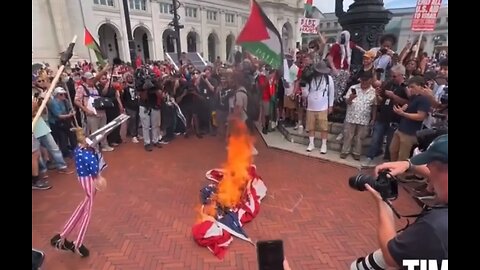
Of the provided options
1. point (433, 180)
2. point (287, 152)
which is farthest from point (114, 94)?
point (433, 180)

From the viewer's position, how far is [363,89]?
6.49 metres

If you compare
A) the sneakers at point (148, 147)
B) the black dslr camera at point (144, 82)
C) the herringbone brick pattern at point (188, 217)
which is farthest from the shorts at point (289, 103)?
the sneakers at point (148, 147)

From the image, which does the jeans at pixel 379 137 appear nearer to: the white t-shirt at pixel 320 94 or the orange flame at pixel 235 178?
the white t-shirt at pixel 320 94

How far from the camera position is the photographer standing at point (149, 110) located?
827 cm

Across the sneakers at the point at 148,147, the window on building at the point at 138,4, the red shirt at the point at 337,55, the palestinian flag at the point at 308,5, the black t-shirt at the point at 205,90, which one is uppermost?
the window on building at the point at 138,4

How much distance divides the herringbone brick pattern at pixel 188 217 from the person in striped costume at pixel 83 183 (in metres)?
0.19

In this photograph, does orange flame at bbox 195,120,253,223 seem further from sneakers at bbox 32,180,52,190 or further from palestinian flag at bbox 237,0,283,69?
sneakers at bbox 32,180,52,190

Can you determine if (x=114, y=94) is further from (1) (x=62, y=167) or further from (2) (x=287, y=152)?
(2) (x=287, y=152)

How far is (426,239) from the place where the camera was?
5.11ft

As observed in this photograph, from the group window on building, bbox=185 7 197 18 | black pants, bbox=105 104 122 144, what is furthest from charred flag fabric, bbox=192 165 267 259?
window on building, bbox=185 7 197 18

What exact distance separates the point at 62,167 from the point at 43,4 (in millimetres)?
25633

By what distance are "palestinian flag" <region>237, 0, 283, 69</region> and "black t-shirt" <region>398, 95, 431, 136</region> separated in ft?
8.28
